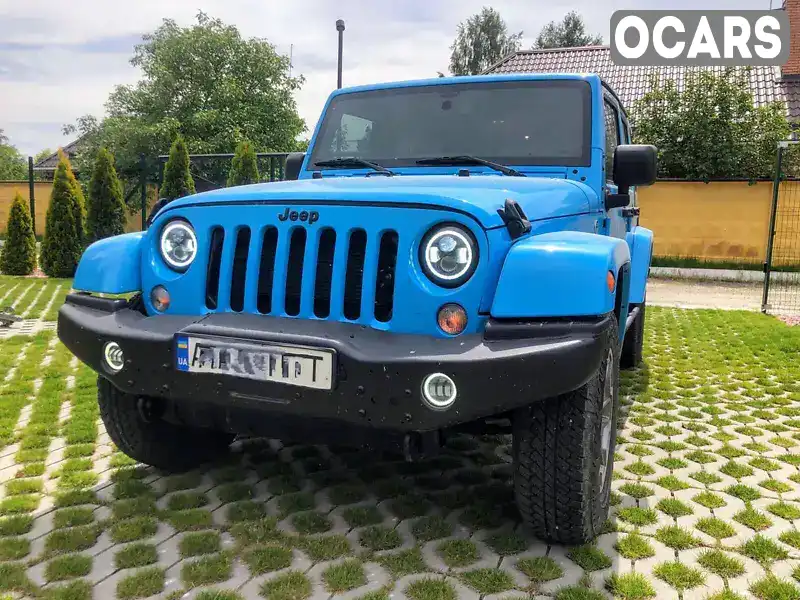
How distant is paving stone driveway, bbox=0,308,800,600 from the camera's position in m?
2.56

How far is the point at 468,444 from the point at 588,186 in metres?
1.62

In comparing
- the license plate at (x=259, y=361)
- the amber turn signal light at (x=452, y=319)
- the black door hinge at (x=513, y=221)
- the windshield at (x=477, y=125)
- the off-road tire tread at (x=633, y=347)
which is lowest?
the off-road tire tread at (x=633, y=347)

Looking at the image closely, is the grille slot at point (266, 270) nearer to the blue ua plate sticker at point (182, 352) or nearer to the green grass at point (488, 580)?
the blue ua plate sticker at point (182, 352)

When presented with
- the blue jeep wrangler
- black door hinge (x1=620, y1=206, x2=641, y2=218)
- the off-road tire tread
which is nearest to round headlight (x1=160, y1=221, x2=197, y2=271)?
the blue jeep wrangler

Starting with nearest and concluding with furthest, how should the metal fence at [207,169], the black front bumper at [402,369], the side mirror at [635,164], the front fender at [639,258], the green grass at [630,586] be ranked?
1. the black front bumper at [402,369]
2. the green grass at [630,586]
3. the side mirror at [635,164]
4. the front fender at [639,258]
5. the metal fence at [207,169]

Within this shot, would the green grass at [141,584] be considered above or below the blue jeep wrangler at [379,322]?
below

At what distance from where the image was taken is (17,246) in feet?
44.7

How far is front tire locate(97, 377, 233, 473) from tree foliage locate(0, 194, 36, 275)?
11.8 meters

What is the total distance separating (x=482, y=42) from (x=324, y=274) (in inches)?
1454

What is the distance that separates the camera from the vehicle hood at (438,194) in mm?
2494

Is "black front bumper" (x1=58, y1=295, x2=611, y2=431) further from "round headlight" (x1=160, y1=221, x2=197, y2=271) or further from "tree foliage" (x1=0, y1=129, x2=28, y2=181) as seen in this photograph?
"tree foliage" (x1=0, y1=129, x2=28, y2=181)

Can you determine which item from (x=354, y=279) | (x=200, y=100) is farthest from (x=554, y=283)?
(x=200, y=100)

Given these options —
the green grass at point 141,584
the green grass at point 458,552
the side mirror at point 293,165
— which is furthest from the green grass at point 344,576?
the side mirror at point 293,165

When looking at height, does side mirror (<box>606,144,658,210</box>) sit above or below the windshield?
below
